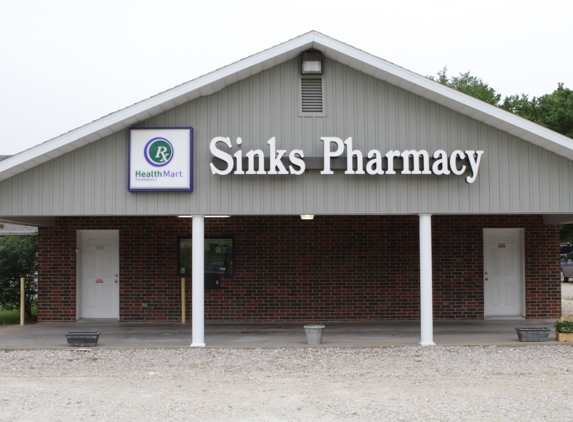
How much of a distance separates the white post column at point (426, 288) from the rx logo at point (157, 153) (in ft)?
15.5

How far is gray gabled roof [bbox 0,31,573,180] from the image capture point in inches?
472

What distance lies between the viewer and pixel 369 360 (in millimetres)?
11352

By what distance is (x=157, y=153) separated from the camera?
12.4 metres

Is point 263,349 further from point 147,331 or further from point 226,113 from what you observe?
point 226,113

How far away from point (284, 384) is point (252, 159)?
4210mm

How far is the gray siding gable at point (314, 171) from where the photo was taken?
1238cm

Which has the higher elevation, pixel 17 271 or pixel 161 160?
pixel 161 160

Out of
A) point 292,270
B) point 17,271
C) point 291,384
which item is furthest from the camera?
point 17,271

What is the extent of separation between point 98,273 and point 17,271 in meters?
3.03

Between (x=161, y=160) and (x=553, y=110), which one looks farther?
(x=553, y=110)

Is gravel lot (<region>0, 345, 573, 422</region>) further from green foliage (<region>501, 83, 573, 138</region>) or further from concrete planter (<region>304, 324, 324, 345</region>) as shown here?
green foliage (<region>501, 83, 573, 138</region>)

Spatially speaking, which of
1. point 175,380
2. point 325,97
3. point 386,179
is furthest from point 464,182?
point 175,380

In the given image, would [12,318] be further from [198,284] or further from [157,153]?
[157,153]

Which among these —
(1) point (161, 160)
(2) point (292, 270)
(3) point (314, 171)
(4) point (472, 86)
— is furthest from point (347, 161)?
(4) point (472, 86)
